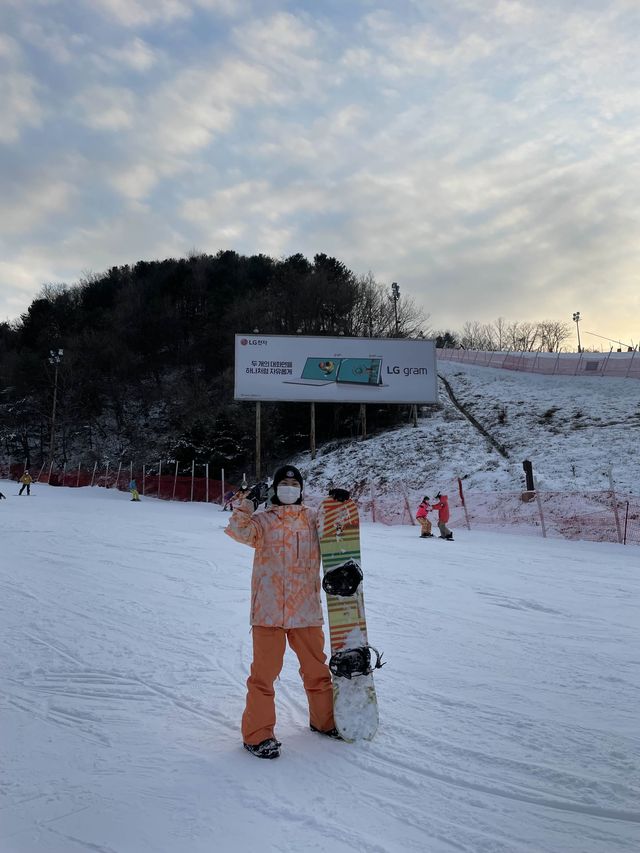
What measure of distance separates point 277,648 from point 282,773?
64 cm

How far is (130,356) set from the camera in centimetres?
5566

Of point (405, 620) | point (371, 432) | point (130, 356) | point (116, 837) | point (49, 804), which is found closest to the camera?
point (116, 837)

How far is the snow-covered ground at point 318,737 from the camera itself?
107 inches

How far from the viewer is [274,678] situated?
3.55m

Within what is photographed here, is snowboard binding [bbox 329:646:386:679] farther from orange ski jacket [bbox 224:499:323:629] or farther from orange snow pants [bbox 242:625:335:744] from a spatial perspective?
orange ski jacket [bbox 224:499:323:629]

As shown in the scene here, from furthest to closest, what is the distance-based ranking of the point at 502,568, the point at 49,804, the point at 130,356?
the point at 130,356
the point at 502,568
the point at 49,804

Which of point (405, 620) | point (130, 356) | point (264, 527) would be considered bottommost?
point (405, 620)

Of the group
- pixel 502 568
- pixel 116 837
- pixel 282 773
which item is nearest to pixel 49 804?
pixel 116 837

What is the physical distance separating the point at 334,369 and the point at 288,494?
26.6 m

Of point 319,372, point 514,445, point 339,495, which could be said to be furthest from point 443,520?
point 319,372

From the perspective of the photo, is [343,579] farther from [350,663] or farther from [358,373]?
[358,373]

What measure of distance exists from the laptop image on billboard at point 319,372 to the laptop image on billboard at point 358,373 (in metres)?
0.30

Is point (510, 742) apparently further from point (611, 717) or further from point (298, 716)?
point (298, 716)

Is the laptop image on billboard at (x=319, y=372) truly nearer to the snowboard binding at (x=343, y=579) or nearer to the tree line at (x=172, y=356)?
the tree line at (x=172, y=356)
